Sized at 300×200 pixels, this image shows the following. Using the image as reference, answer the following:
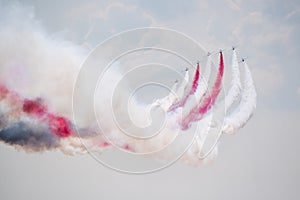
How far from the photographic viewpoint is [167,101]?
41.7 metres

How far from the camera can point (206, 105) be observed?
40.9m

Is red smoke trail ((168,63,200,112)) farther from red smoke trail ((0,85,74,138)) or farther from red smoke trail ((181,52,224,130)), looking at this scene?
red smoke trail ((0,85,74,138))

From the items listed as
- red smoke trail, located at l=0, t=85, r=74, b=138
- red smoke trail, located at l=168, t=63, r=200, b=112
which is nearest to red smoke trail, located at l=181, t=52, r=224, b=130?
red smoke trail, located at l=168, t=63, r=200, b=112

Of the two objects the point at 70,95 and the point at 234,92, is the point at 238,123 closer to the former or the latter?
the point at 234,92

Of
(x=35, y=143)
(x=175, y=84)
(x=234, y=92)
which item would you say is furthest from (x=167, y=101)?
(x=35, y=143)

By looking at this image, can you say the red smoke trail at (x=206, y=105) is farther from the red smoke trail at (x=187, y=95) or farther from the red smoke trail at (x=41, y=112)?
the red smoke trail at (x=41, y=112)

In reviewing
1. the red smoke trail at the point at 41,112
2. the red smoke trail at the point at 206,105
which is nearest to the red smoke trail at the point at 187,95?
the red smoke trail at the point at 206,105

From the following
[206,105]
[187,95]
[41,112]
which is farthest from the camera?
[187,95]

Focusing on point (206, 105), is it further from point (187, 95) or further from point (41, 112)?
point (41, 112)

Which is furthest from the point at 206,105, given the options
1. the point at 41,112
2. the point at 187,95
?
the point at 41,112

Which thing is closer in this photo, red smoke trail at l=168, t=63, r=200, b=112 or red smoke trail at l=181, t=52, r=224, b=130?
red smoke trail at l=181, t=52, r=224, b=130

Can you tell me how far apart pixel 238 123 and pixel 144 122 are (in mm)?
8437

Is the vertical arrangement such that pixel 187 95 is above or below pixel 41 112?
above

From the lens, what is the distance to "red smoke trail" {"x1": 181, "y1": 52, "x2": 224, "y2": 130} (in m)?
40.8
